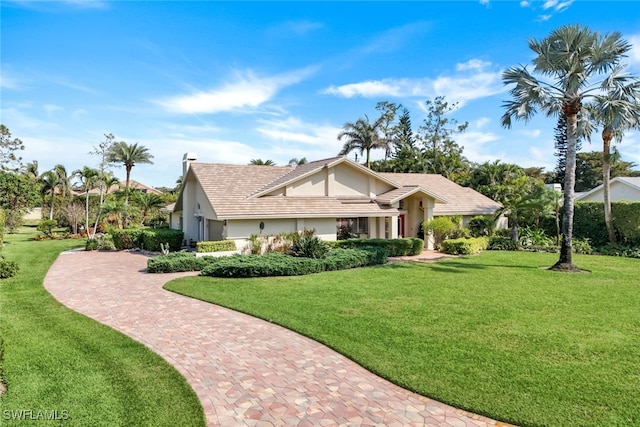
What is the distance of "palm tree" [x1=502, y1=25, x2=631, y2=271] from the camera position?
17000mm

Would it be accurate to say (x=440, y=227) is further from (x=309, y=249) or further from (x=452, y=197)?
(x=309, y=249)

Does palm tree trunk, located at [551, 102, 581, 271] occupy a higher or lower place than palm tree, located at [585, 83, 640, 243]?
lower

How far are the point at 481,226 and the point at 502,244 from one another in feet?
9.23

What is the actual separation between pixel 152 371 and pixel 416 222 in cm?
2404

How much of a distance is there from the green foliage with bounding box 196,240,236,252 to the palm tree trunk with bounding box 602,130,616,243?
78.4 ft

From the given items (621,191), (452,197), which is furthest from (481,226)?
(621,191)

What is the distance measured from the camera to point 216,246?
2030 cm

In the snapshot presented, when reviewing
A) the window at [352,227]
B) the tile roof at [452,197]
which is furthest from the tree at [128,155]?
the tile roof at [452,197]

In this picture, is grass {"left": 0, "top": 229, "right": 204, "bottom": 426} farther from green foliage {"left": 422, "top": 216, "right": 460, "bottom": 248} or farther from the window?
green foliage {"left": 422, "top": 216, "right": 460, "bottom": 248}

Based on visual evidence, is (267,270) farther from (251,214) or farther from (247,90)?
(247,90)

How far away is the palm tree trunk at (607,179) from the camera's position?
24.1 m

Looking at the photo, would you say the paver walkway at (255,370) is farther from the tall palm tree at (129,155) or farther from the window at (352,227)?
the tall palm tree at (129,155)

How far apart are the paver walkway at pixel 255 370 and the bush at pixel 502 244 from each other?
22.1m

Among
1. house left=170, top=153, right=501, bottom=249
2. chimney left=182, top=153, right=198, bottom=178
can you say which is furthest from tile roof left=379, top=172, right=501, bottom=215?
chimney left=182, top=153, right=198, bottom=178
